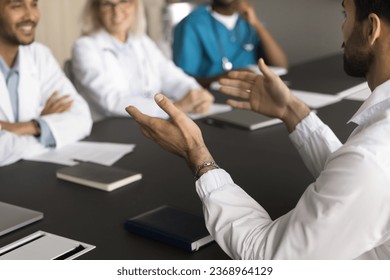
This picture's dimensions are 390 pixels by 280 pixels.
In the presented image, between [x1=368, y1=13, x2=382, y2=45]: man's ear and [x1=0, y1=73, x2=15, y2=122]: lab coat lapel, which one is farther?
[x1=0, y1=73, x2=15, y2=122]: lab coat lapel

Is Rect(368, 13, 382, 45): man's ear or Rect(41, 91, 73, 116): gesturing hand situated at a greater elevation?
Rect(368, 13, 382, 45): man's ear

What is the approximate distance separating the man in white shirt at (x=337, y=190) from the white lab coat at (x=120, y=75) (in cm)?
125

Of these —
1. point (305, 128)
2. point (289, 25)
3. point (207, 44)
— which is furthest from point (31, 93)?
point (289, 25)

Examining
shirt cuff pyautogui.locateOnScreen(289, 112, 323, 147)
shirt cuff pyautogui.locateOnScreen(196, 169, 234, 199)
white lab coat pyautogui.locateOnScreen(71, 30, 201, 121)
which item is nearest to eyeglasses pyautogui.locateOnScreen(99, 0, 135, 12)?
white lab coat pyautogui.locateOnScreen(71, 30, 201, 121)

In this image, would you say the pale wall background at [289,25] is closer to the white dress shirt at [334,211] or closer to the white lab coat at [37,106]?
the white lab coat at [37,106]

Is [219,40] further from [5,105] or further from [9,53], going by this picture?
[5,105]

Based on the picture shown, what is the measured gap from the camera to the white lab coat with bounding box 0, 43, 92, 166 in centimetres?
182

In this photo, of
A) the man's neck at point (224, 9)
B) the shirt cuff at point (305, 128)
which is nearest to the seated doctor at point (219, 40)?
the man's neck at point (224, 9)

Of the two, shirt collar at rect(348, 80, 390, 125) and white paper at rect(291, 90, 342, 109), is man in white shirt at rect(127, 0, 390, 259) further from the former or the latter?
white paper at rect(291, 90, 342, 109)

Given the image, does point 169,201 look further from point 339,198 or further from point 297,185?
point 339,198

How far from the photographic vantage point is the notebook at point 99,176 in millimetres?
1528

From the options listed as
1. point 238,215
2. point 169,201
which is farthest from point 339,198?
point 169,201

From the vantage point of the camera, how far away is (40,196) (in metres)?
1.50

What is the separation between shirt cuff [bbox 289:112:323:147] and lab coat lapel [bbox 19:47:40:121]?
1041mm
